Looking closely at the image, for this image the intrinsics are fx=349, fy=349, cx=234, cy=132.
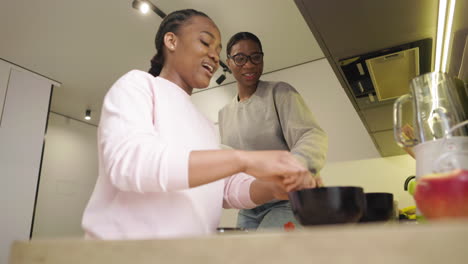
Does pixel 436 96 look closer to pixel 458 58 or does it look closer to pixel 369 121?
pixel 458 58

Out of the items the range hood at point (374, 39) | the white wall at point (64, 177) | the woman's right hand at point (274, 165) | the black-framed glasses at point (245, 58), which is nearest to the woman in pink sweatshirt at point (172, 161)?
the woman's right hand at point (274, 165)

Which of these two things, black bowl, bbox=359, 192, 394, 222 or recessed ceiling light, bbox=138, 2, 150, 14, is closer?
black bowl, bbox=359, 192, 394, 222

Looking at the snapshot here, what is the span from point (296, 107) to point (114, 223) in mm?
881

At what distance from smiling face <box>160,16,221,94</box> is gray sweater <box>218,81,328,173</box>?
0.41 m

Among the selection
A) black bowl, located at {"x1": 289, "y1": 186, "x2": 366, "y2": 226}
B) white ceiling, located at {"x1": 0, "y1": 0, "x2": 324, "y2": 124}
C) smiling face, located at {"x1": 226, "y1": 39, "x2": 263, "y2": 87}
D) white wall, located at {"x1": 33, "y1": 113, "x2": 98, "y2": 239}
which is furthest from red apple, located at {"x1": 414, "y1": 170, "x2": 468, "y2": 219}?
white wall, located at {"x1": 33, "y1": 113, "x2": 98, "y2": 239}

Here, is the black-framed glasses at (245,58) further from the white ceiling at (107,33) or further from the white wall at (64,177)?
the white wall at (64,177)

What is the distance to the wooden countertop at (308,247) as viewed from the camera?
25 centimetres

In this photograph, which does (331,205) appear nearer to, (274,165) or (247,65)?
(274,165)

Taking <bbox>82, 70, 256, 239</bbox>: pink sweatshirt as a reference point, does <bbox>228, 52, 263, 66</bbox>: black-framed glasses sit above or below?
above

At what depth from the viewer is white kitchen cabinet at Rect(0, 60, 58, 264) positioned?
2729 millimetres

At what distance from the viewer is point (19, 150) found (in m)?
2.86

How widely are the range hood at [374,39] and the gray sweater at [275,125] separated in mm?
222

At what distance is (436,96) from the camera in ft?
2.36

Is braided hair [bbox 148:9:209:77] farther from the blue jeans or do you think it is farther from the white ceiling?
the white ceiling
